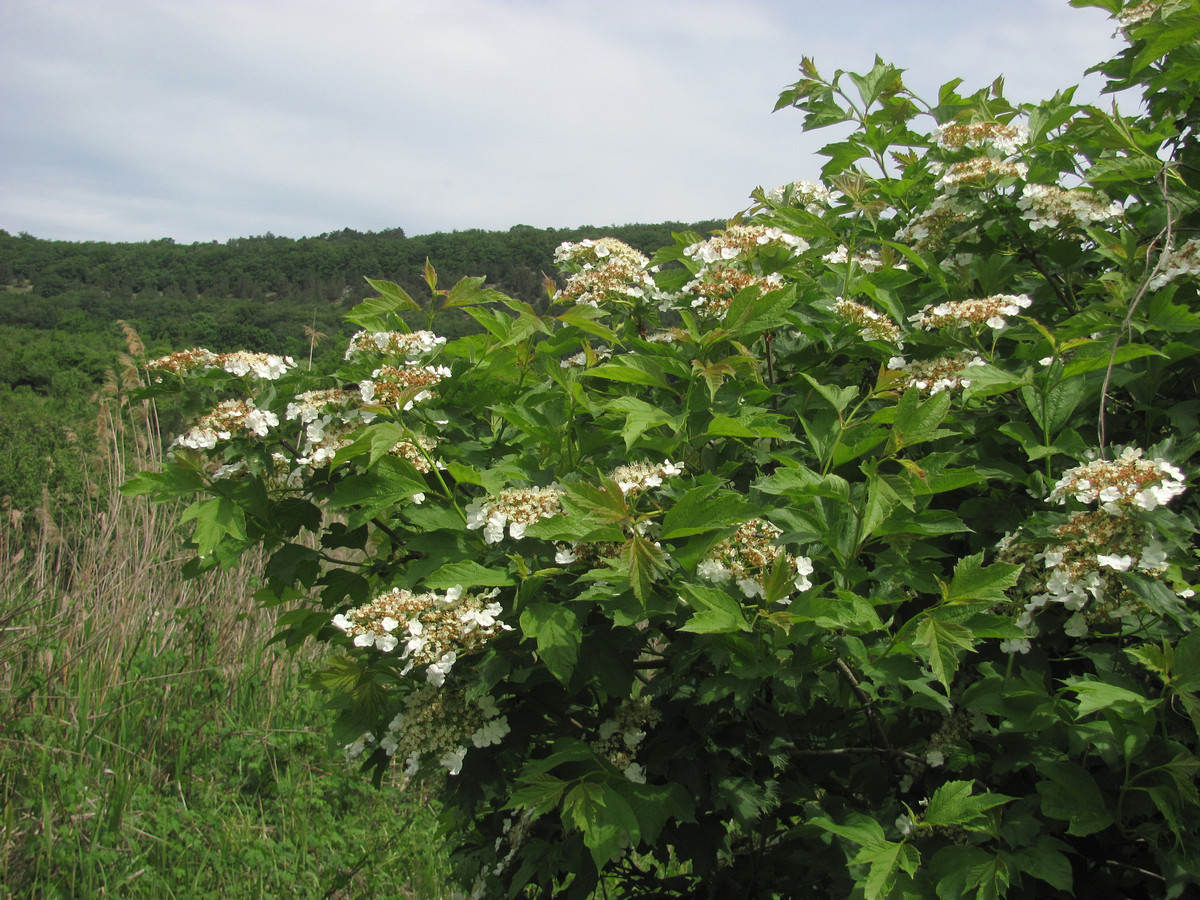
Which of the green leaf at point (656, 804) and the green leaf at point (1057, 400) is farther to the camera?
the green leaf at point (1057, 400)

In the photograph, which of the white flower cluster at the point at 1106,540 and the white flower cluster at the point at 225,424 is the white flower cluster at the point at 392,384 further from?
the white flower cluster at the point at 1106,540

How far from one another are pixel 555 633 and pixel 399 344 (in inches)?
29.5

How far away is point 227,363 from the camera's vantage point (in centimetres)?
175

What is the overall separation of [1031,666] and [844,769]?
50 cm

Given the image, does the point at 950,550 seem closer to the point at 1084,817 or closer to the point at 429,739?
the point at 1084,817

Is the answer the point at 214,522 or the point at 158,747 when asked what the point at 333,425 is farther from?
the point at 158,747

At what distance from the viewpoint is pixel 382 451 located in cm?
143

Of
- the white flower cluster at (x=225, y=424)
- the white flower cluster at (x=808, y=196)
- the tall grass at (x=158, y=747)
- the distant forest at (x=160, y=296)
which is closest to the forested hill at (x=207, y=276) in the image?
the distant forest at (x=160, y=296)

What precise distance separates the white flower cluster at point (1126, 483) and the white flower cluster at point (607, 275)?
1.06 meters

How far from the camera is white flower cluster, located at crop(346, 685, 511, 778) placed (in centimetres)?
146

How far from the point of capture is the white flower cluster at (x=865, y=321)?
1709 mm

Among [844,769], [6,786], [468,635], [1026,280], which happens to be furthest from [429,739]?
[6,786]

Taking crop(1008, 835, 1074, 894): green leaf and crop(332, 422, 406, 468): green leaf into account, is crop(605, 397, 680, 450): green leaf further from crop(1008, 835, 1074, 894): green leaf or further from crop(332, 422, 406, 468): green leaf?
crop(1008, 835, 1074, 894): green leaf

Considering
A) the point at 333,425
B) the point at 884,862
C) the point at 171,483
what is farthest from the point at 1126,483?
the point at 171,483
